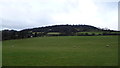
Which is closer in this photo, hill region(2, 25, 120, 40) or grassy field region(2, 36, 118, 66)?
grassy field region(2, 36, 118, 66)

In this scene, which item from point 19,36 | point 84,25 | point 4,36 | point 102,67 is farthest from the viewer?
point 84,25

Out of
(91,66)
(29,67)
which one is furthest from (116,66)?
(29,67)

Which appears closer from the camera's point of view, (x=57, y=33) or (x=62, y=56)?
(x=62, y=56)

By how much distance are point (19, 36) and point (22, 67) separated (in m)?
81.1

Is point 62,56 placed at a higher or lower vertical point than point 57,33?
lower

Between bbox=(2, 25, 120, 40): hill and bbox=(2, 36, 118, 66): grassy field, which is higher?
bbox=(2, 25, 120, 40): hill

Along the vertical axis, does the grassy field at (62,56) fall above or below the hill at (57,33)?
below

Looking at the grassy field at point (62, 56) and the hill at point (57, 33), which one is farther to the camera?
the hill at point (57, 33)

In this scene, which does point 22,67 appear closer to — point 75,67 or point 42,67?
point 42,67

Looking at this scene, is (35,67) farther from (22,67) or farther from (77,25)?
(77,25)

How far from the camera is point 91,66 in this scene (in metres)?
15.1

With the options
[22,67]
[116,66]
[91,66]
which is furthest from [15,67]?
[116,66]

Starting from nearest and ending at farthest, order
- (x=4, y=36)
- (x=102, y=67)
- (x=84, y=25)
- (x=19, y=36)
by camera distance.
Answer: (x=102, y=67)
(x=4, y=36)
(x=19, y=36)
(x=84, y=25)

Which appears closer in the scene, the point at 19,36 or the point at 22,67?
the point at 22,67
